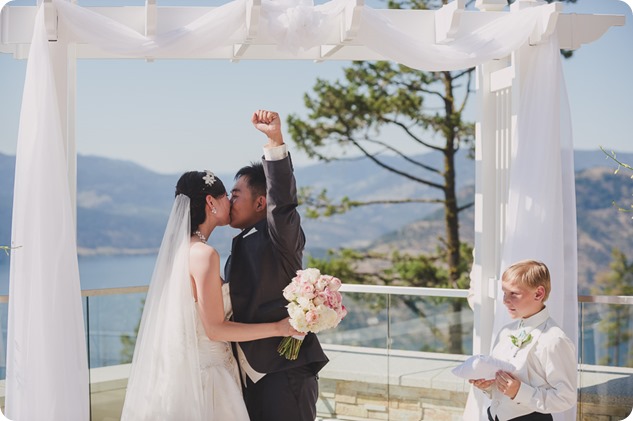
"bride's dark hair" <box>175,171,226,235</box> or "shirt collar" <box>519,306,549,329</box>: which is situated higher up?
"bride's dark hair" <box>175,171,226,235</box>

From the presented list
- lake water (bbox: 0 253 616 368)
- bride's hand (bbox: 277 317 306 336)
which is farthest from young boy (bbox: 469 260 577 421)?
lake water (bbox: 0 253 616 368)

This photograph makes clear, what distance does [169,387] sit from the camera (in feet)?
13.2

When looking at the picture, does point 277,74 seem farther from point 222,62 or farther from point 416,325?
point 416,325

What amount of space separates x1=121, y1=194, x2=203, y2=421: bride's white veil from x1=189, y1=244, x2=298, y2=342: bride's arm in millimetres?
86

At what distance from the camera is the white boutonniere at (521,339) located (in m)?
3.79

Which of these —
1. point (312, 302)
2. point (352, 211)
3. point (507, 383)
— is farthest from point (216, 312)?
point (352, 211)

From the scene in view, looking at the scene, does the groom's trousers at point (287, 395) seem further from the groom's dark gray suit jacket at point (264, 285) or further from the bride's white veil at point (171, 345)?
the bride's white veil at point (171, 345)

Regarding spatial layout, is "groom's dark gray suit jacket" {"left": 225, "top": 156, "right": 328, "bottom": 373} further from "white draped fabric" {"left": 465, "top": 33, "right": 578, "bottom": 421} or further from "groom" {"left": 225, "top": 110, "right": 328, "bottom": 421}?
"white draped fabric" {"left": 465, "top": 33, "right": 578, "bottom": 421}

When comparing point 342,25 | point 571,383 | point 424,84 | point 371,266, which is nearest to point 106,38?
point 342,25

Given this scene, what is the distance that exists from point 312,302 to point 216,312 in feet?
1.47

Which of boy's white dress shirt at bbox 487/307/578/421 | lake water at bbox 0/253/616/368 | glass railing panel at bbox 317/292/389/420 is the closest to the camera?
boy's white dress shirt at bbox 487/307/578/421

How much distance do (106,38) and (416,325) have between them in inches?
171

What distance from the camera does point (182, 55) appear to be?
181 inches

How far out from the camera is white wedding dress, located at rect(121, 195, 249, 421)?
3.99 meters
